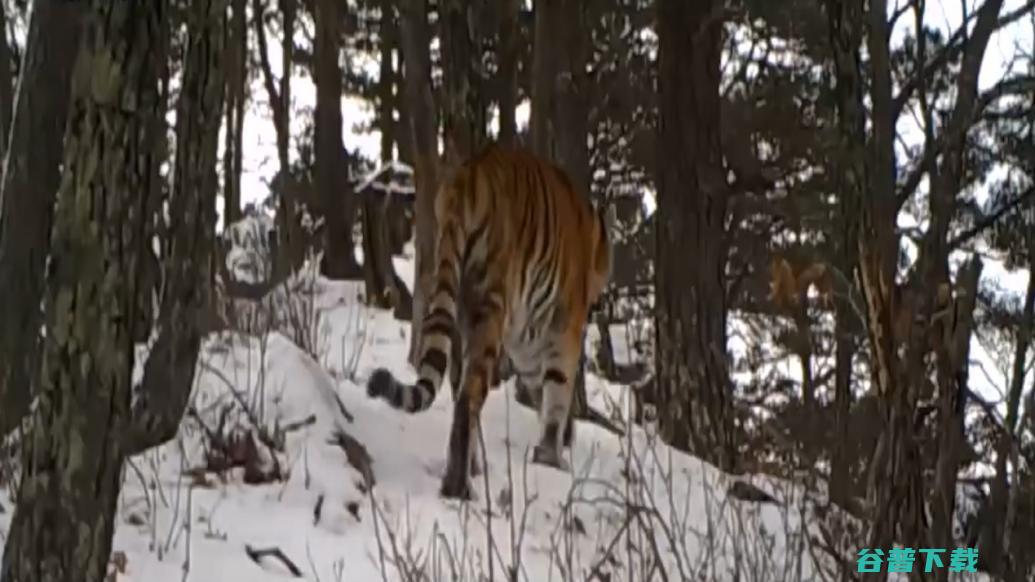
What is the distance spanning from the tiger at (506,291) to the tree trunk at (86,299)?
7.18 feet

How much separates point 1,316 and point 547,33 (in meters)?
4.68

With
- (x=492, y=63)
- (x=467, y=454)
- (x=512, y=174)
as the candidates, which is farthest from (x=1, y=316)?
(x=492, y=63)

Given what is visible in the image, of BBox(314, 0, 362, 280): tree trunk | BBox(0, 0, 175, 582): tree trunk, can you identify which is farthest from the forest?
BBox(314, 0, 362, 280): tree trunk

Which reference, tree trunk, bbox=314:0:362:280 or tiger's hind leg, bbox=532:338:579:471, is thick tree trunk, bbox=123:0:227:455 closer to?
tiger's hind leg, bbox=532:338:579:471

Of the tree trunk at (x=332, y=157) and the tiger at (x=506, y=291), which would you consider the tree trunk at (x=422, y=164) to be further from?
the tree trunk at (x=332, y=157)

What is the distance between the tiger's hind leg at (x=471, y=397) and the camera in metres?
5.57

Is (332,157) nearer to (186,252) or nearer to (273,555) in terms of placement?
(186,252)

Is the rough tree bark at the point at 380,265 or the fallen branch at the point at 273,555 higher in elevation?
the rough tree bark at the point at 380,265

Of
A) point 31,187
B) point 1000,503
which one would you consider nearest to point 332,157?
point 31,187

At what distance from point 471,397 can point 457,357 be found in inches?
54.5

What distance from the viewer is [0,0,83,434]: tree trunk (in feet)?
16.5

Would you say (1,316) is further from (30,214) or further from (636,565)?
(636,565)

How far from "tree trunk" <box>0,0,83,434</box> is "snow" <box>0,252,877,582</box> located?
572mm

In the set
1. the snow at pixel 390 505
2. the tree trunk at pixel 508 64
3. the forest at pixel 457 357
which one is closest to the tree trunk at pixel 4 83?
the forest at pixel 457 357
